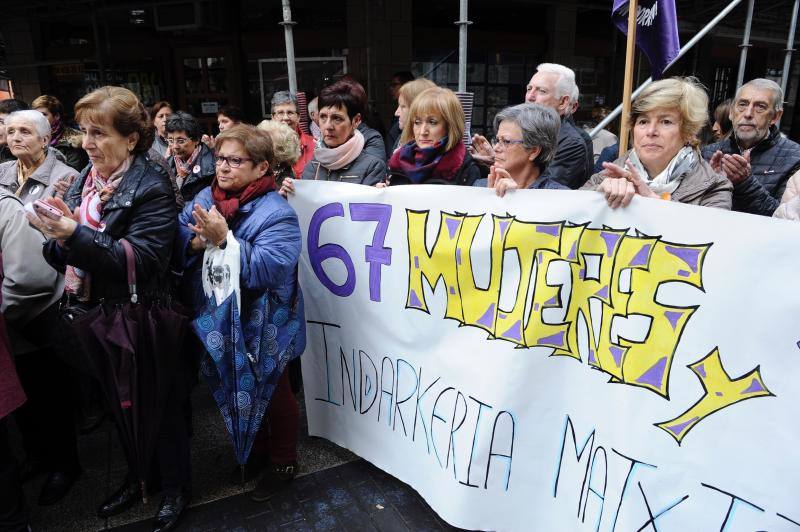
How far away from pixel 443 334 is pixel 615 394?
73cm

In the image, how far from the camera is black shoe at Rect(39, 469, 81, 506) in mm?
2713

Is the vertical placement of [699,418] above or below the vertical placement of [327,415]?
above

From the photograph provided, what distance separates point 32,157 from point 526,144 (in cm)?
268

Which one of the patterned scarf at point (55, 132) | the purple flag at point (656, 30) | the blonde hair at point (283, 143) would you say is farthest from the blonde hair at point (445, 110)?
the patterned scarf at point (55, 132)

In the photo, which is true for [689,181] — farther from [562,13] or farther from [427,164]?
[562,13]

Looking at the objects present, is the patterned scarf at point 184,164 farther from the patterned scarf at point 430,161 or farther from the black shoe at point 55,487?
the black shoe at point 55,487

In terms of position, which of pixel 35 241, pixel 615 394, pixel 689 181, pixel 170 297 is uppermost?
pixel 689 181

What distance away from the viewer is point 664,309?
1788 millimetres

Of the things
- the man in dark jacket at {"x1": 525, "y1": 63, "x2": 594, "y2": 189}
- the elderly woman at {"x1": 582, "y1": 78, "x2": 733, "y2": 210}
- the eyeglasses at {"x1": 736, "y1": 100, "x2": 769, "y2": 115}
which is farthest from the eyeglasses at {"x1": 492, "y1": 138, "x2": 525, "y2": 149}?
the eyeglasses at {"x1": 736, "y1": 100, "x2": 769, "y2": 115}

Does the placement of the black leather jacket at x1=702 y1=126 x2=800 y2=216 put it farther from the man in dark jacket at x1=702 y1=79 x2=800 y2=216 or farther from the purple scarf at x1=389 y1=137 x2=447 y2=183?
the purple scarf at x1=389 y1=137 x2=447 y2=183

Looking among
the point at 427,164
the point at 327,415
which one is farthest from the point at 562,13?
the point at 327,415

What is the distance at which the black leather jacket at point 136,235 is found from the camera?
7.17ft

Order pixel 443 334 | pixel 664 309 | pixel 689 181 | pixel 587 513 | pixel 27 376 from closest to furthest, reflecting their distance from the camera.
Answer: pixel 664 309 → pixel 587 513 → pixel 689 181 → pixel 443 334 → pixel 27 376

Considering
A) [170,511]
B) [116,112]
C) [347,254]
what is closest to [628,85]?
[347,254]
